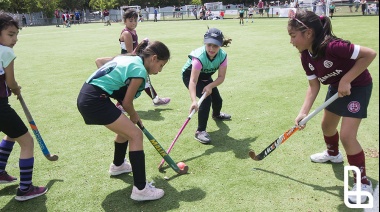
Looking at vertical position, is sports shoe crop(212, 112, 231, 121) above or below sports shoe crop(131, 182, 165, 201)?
above

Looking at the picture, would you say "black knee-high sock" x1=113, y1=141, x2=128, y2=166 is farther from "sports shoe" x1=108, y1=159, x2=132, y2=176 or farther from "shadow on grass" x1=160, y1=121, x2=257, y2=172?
"shadow on grass" x1=160, y1=121, x2=257, y2=172

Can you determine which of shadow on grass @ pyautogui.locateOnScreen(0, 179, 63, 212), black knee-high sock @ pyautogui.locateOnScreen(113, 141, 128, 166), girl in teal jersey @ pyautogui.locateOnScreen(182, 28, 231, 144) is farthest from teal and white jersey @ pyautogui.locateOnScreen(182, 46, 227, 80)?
shadow on grass @ pyautogui.locateOnScreen(0, 179, 63, 212)

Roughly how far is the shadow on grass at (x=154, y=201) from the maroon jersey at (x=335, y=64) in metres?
1.74

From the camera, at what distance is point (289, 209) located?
3174 millimetres

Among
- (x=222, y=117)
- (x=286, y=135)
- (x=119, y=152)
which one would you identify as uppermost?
(x=286, y=135)

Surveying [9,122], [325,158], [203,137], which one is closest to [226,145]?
[203,137]

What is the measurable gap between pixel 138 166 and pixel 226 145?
5.70ft

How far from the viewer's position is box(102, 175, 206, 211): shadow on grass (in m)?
3.33

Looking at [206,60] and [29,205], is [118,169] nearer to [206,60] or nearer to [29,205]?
[29,205]

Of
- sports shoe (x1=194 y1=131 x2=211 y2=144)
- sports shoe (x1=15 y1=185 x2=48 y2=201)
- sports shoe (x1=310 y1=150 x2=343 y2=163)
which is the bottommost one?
sports shoe (x1=15 y1=185 x2=48 y2=201)

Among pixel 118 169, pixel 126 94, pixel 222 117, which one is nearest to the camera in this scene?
pixel 126 94

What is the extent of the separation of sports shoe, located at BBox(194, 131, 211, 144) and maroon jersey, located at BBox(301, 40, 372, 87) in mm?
1811

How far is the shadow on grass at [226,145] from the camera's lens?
14.6 feet

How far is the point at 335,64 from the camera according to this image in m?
3.17
